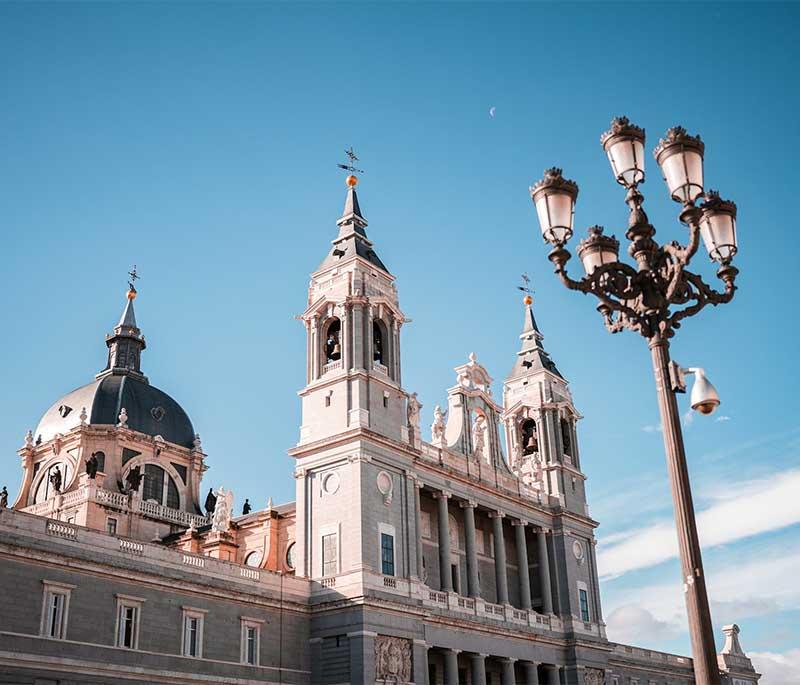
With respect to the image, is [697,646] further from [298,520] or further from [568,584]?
[568,584]

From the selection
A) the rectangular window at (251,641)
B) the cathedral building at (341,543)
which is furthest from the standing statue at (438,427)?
the rectangular window at (251,641)

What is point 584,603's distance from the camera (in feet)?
197

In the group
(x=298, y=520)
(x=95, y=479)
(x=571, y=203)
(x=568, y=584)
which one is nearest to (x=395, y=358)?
(x=298, y=520)

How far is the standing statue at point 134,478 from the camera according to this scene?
222 ft

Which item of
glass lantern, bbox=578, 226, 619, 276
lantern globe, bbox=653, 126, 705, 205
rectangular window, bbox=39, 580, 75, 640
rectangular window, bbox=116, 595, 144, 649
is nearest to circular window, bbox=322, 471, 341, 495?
rectangular window, bbox=116, 595, 144, 649

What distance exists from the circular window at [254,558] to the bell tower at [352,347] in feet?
40.7

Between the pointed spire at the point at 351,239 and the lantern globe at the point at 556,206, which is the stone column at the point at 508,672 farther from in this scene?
the lantern globe at the point at 556,206

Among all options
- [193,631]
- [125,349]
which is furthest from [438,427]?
[125,349]

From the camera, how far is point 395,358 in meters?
50.8

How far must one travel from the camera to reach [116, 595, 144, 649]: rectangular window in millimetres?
36344

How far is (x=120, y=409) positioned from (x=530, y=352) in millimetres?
29740

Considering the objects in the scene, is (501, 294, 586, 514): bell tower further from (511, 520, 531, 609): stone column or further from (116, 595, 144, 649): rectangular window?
(116, 595, 144, 649): rectangular window

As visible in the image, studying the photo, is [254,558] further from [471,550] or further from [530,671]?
[530,671]

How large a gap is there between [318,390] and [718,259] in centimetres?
3412
